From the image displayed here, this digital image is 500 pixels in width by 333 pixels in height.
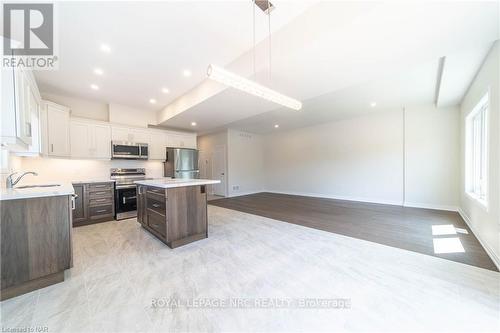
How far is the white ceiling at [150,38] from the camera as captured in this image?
2107 millimetres

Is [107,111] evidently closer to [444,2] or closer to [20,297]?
[20,297]

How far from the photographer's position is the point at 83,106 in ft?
15.6

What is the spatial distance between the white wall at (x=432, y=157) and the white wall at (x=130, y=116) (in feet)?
25.6

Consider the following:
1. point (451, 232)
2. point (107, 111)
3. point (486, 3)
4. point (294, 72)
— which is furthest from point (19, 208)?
point (451, 232)

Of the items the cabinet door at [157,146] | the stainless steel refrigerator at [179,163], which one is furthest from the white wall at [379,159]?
the cabinet door at [157,146]

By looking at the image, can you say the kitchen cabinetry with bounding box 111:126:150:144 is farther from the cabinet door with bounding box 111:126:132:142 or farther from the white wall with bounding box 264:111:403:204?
the white wall with bounding box 264:111:403:204

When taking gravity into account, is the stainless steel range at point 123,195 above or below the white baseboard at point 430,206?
above

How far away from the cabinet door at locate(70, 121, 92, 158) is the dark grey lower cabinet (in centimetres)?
87

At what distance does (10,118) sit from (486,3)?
15.3 ft

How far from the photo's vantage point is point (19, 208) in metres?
1.82

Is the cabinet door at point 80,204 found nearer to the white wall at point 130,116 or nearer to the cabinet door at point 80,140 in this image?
the cabinet door at point 80,140

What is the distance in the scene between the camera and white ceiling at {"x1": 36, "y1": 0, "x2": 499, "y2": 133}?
73.2 inches

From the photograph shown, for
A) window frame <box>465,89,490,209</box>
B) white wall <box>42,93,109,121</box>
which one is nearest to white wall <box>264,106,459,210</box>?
window frame <box>465,89,490,209</box>

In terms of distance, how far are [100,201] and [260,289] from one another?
4.26 meters
